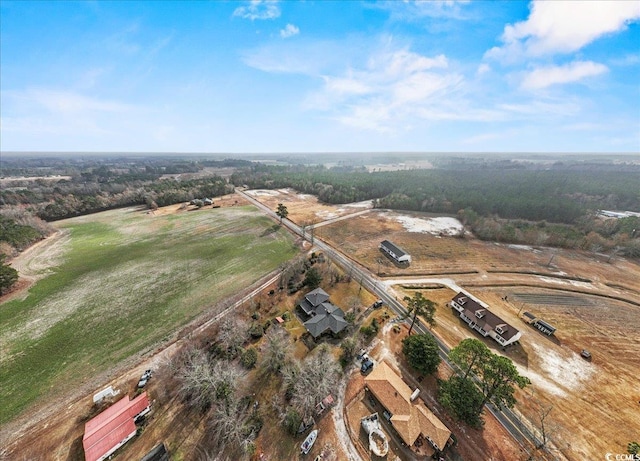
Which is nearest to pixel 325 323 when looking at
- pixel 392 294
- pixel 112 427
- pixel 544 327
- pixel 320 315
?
pixel 320 315

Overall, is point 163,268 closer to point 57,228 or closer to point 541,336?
point 57,228

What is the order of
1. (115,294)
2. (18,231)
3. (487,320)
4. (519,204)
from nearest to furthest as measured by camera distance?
(487,320) < (115,294) < (18,231) < (519,204)

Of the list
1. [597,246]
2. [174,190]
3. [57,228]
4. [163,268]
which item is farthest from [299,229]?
[597,246]

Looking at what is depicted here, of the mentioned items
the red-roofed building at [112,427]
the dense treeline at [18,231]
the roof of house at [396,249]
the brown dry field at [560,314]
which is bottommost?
the brown dry field at [560,314]

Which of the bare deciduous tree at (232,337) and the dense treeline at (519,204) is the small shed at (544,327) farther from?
the bare deciduous tree at (232,337)

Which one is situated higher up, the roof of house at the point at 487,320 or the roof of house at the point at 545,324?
the roof of house at the point at 487,320

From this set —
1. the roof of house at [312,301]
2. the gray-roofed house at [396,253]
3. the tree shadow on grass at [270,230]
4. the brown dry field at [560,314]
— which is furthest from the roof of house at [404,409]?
the tree shadow on grass at [270,230]

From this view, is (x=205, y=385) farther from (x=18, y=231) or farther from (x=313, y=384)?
(x=18, y=231)
